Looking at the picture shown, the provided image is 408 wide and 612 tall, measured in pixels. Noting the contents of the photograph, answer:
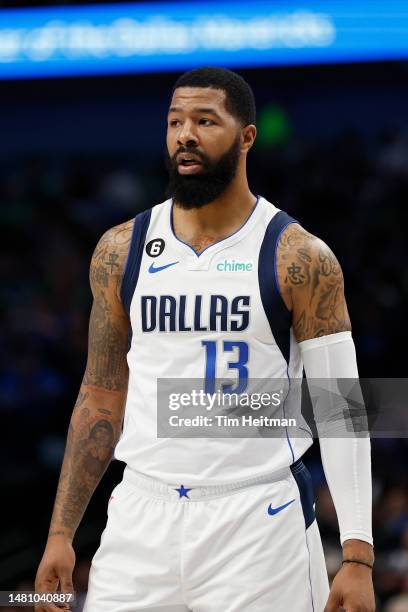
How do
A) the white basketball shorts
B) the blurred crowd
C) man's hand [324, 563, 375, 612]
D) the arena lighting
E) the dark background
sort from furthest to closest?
the dark background → the arena lighting → the blurred crowd → the white basketball shorts → man's hand [324, 563, 375, 612]

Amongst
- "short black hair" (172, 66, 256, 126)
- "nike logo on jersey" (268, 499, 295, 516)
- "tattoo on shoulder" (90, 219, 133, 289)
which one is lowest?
"nike logo on jersey" (268, 499, 295, 516)

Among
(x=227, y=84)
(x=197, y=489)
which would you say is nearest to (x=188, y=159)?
(x=227, y=84)

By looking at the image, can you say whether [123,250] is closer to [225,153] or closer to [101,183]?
[225,153]

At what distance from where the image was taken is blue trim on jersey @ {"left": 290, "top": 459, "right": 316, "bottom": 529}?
318 centimetres

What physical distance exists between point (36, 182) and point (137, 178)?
94 cm

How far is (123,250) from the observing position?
3.35 meters

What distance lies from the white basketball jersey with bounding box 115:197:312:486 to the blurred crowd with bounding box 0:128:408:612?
3.71 metres

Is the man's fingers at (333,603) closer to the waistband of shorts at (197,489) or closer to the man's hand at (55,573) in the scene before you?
the waistband of shorts at (197,489)

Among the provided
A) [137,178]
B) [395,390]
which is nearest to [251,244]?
[395,390]

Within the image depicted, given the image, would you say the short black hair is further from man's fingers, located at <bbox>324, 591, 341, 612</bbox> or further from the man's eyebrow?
man's fingers, located at <bbox>324, 591, 341, 612</bbox>

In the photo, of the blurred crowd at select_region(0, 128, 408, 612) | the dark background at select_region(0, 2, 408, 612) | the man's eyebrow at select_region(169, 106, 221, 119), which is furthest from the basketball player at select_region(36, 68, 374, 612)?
the dark background at select_region(0, 2, 408, 612)

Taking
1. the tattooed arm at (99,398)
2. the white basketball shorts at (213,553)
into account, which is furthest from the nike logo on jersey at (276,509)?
the tattooed arm at (99,398)

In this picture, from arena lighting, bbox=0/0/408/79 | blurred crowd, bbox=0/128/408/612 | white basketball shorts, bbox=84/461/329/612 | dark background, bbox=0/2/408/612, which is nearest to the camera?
white basketball shorts, bbox=84/461/329/612

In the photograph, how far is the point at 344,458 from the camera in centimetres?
314
